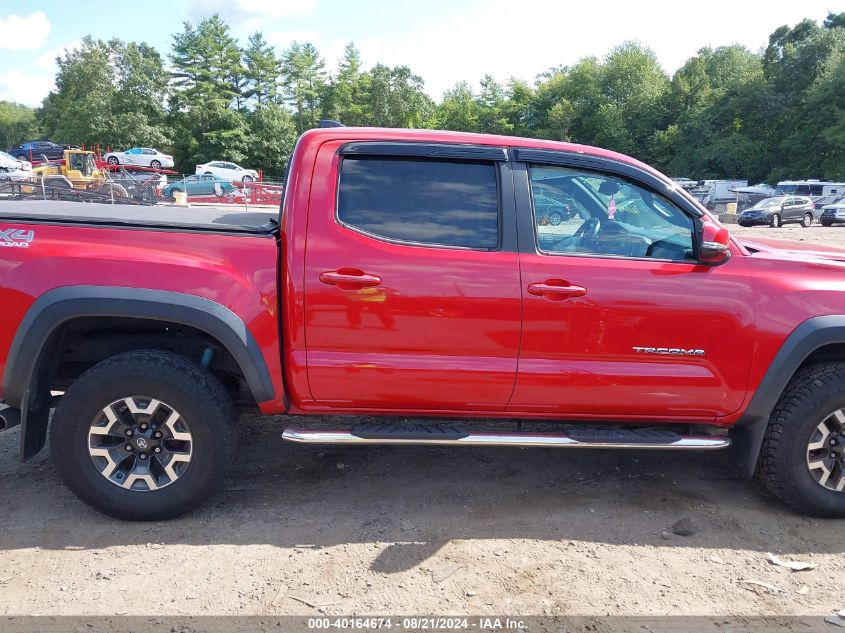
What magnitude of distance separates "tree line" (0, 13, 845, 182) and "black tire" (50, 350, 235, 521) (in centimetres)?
5764

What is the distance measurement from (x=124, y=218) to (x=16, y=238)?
487mm

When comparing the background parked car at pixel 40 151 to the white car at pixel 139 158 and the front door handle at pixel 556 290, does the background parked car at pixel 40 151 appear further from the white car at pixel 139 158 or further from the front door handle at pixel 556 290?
the front door handle at pixel 556 290

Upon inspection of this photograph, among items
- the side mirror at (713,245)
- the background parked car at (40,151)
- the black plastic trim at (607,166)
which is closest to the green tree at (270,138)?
the background parked car at (40,151)

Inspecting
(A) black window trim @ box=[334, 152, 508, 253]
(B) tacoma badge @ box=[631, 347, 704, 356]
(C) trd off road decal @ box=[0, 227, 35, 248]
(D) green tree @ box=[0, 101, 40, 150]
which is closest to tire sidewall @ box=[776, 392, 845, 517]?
(B) tacoma badge @ box=[631, 347, 704, 356]

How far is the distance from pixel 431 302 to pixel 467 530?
1.20 metres

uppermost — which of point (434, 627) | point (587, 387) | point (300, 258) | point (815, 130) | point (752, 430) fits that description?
point (815, 130)

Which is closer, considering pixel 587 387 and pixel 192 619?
pixel 192 619

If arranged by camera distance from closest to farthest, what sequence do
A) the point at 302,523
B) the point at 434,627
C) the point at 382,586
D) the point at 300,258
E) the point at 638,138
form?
the point at 434,627
the point at 382,586
the point at 300,258
the point at 302,523
the point at 638,138

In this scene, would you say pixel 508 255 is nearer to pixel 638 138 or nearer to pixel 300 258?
pixel 300 258

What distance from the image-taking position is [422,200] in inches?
130

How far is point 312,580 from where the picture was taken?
2867 millimetres

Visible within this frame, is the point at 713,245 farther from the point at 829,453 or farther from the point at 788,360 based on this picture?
the point at 829,453

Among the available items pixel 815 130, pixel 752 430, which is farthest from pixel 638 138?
pixel 752 430

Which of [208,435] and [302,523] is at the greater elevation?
[208,435]
